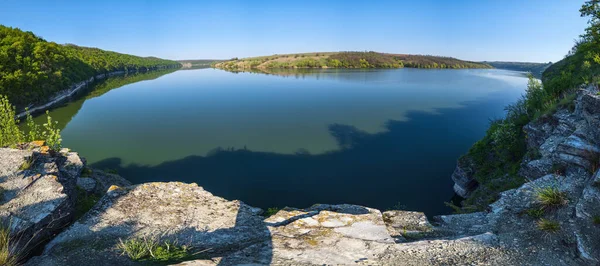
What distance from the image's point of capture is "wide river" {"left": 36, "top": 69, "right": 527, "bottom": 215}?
20344mm

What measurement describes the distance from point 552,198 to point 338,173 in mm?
15780

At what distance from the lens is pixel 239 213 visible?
8.95m

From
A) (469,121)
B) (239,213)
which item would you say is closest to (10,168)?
(239,213)

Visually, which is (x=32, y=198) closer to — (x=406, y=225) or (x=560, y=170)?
(x=406, y=225)

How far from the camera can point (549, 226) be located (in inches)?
248

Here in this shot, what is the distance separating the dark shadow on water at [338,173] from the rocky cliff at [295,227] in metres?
9.47

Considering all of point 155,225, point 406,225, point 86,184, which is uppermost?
point 155,225

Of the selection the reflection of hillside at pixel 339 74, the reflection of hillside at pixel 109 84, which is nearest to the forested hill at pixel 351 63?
the reflection of hillside at pixel 339 74

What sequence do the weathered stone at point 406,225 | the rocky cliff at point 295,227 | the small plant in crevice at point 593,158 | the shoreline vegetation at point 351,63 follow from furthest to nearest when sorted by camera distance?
the shoreline vegetation at point 351,63
the small plant in crevice at point 593,158
the weathered stone at point 406,225
the rocky cliff at point 295,227

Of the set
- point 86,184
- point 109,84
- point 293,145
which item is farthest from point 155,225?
point 109,84

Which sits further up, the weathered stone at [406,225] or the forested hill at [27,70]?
the forested hill at [27,70]

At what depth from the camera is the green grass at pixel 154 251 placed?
237 inches

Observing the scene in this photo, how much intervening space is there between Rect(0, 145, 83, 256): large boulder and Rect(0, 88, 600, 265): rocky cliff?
2 centimetres

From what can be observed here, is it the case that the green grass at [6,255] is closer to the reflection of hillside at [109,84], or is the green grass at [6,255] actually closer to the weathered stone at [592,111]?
the weathered stone at [592,111]
